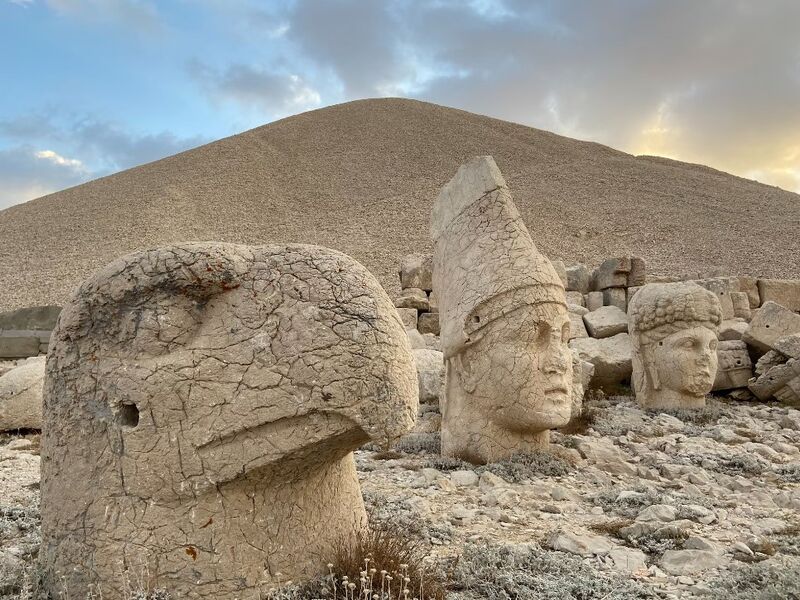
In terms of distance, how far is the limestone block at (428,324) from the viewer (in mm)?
11445

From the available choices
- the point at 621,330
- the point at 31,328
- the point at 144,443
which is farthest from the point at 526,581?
the point at 31,328

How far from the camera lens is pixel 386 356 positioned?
2.32m

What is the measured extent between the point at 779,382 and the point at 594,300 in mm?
3877

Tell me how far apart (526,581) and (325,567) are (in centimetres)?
92

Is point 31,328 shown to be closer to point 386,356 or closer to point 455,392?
point 455,392

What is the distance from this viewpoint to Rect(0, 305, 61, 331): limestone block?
42.1 feet

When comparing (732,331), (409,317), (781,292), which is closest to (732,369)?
(732,331)

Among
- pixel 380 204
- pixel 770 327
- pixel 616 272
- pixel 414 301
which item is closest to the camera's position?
pixel 770 327

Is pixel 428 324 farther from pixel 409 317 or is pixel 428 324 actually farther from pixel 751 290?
pixel 751 290

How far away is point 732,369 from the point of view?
941cm

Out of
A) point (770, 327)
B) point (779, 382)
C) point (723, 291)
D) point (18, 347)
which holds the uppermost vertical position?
point (723, 291)

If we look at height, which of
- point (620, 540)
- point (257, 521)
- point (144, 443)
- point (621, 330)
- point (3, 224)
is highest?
point (3, 224)

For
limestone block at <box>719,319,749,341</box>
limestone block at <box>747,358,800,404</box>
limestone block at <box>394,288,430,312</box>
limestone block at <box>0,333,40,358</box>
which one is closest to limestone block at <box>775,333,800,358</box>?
limestone block at <box>747,358,800,404</box>

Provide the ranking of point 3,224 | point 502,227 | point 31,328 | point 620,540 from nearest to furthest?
1. point 620,540
2. point 502,227
3. point 31,328
4. point 3,224
